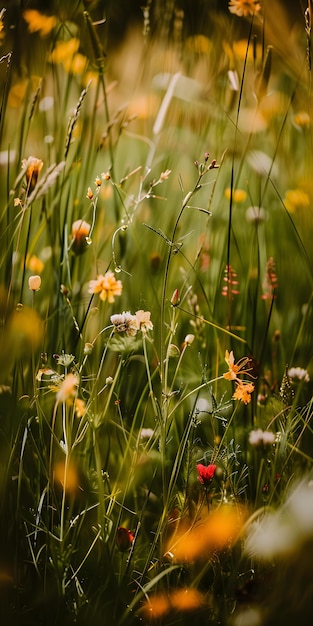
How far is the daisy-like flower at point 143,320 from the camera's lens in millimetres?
840

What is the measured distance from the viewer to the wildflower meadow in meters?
0.78

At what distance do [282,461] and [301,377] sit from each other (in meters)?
0.12

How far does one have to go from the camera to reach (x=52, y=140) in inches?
38.8

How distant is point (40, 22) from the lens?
99 cm

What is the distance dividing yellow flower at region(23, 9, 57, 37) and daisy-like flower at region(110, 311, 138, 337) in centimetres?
46

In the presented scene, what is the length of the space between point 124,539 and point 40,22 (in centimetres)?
74

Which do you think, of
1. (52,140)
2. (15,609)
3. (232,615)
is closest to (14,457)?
(15,609)

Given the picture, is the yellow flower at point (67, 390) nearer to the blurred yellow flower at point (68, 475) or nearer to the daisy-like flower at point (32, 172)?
the blurred yellow flower at point (68, 475)

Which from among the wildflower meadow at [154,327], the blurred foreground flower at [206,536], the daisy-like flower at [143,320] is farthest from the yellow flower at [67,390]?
the blurred foreground flower at [206,536]

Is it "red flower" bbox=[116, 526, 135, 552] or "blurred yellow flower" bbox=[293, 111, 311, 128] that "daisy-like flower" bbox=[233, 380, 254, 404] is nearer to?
"red flower" bbox=[116, 526, 135, 552]

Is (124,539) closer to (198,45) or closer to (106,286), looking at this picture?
(106,286)

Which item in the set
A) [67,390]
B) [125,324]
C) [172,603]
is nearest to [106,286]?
[125,324]

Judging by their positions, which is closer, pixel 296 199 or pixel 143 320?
pixel 143 320

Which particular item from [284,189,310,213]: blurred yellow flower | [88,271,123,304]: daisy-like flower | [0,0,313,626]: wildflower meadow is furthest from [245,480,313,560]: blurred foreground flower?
[284,189,310,213]: blurred yellow flower
